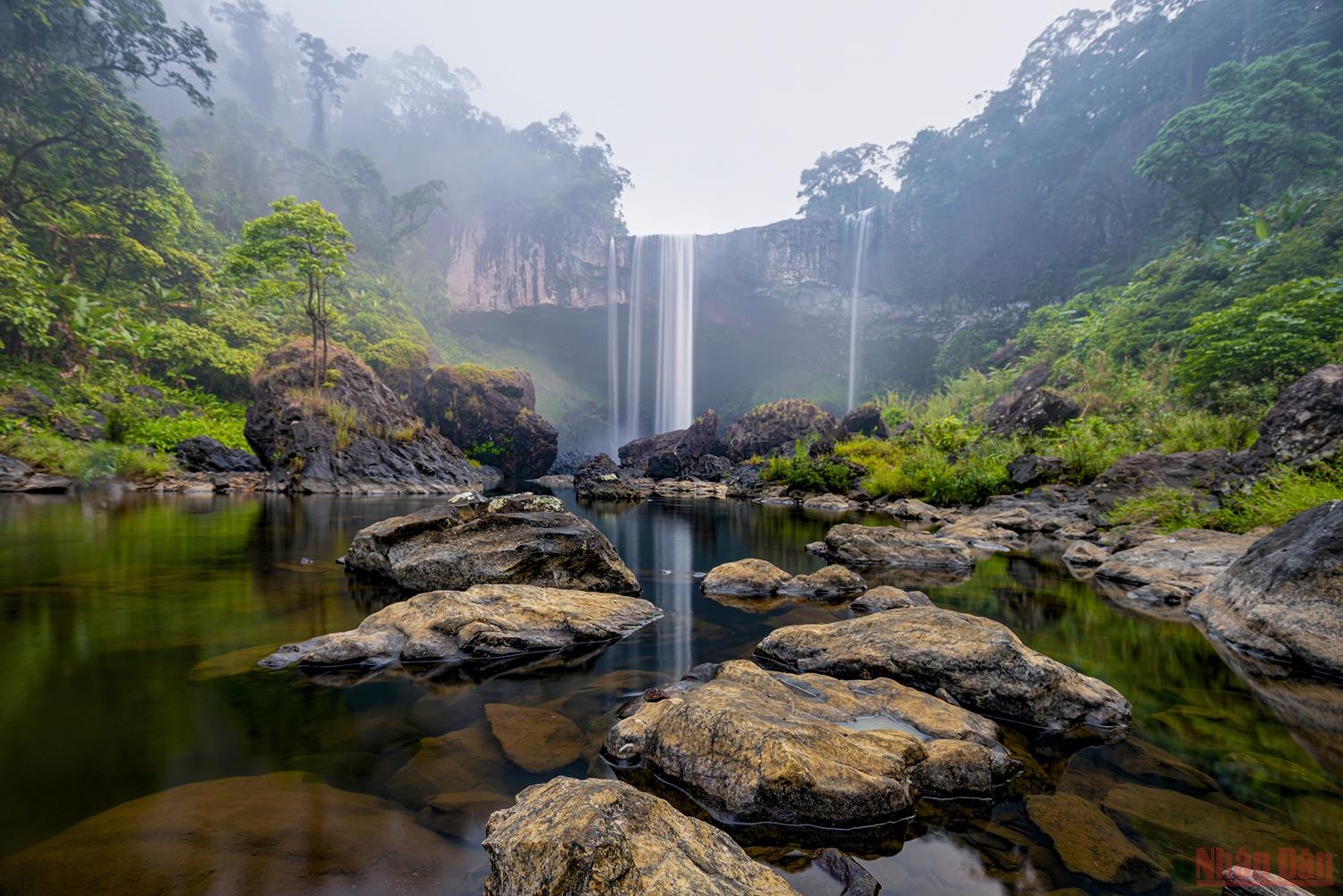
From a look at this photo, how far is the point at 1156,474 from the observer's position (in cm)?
1024

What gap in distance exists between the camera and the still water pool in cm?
198

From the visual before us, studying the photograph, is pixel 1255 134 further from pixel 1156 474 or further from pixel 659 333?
pixel 659 333

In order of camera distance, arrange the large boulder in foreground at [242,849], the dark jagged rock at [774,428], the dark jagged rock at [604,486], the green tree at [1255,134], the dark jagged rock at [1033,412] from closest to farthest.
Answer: the large boulder in foreground at [242,849], the dark jagged rock at [1033,412], the dark jagged rock at [604,486], the green tree at [1255,134], the dark jagged rock at [774,428]

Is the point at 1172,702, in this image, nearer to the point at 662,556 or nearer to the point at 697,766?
the point at 697,766

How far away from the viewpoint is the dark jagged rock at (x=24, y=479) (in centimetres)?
1389

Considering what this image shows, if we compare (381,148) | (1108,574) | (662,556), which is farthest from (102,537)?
(381,148)

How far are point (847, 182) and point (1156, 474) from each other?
5235 cm

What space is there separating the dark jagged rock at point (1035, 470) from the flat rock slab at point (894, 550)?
6.52 m

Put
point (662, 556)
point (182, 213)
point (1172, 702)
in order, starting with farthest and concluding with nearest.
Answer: point (182, 213), point (662, 556), point (1172, 702)

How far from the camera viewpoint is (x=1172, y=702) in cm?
356

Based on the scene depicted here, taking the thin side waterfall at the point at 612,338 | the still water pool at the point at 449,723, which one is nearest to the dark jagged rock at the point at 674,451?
the thin side waterfall at the point at 612,338

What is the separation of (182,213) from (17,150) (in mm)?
6898

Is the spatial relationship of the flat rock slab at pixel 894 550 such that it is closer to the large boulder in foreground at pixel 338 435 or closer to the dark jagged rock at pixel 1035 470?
the dark jagged rock at pixel 1035 470

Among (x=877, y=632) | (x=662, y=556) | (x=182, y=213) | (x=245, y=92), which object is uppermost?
(x=245, y=92)
